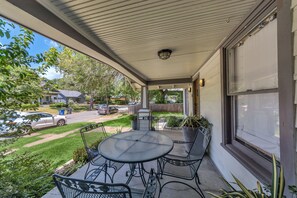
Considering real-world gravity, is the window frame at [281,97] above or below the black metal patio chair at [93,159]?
above

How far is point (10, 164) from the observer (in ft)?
6.54

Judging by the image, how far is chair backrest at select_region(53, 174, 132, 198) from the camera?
0.91m

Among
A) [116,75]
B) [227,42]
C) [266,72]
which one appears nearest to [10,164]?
[266,72]

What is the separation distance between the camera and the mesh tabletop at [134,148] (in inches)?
64.5

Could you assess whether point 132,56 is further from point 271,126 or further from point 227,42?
point 271,126

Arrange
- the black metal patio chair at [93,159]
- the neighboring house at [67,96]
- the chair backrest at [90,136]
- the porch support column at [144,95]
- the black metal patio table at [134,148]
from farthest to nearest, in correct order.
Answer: the neighboring house at [67,96]
the porch support column at [144,95]
the chair backrest at [90,136]
the black metal patio chair at [93,159]
the black metal patio table at [134,148]

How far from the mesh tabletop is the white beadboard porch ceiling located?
5.18 ft

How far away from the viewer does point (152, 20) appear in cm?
170

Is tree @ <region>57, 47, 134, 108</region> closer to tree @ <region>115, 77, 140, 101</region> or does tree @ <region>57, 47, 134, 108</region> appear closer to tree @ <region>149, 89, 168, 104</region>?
tree @ <region>115, 77, 140, 101</region>

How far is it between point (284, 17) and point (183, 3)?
2.70ft

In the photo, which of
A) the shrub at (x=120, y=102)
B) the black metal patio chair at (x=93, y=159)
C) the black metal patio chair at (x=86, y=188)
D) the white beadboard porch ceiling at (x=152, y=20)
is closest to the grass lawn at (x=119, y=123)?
the black metal patio chair at (x=93, y=159)

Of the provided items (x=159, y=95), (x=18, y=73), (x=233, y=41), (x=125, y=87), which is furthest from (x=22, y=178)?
(x=159, y=95)

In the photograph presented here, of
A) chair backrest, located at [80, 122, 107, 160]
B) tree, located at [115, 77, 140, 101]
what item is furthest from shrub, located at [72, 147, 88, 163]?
tree, located at [115, 77, 140, 101]

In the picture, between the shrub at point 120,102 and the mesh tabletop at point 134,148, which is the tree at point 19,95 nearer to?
the mesh tabletop at point 134,148
